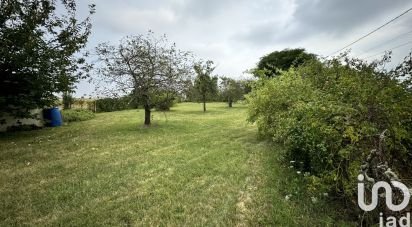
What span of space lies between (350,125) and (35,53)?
9.85 meters

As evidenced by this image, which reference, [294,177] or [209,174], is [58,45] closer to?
[209,174]

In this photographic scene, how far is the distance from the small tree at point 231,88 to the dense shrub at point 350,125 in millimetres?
24882

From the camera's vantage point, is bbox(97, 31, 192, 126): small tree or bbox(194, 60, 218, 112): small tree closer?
bbox(97, 31, 192, 126): small tree

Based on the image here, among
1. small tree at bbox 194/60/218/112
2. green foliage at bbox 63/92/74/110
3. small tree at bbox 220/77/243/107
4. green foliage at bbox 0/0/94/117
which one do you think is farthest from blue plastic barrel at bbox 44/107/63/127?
small tree at bbox 220/77/243/107

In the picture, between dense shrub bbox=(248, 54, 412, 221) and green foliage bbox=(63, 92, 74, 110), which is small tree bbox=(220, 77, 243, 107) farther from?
dense shrub bbox=(248, 54, 412, 221)

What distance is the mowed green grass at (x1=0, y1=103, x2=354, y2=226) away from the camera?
3.44 meters

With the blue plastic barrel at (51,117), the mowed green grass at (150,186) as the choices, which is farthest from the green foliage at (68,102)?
the mowed green grass at (150,186)

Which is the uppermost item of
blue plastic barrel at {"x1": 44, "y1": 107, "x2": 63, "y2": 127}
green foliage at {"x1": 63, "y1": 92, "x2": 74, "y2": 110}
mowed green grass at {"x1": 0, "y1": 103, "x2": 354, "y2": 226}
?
green foliage at {"x1": 63, "y1": 92, "x2": 74, "y2": 110}

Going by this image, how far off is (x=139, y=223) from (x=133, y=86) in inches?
356

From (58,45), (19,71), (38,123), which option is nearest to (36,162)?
(19,71)

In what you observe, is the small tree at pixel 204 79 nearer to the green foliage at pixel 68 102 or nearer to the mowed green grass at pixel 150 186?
the green foliage at pixel 68 102

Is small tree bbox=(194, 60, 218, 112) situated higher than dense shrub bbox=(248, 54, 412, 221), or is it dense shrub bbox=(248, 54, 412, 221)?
small tree bbox=(194, 60, 218, 112)

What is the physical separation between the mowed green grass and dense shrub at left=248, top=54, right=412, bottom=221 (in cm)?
47

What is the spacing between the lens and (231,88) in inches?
1217
